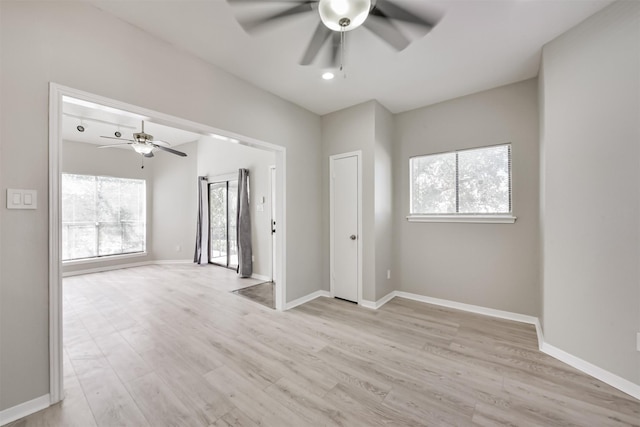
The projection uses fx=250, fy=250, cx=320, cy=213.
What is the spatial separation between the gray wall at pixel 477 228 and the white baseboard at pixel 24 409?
3.89 metres

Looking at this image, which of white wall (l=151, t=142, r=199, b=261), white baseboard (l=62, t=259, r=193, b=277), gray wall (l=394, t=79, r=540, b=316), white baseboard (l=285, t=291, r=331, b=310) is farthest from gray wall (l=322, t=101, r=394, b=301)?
white baseboard (l=62, t=259, r=193, b=277)

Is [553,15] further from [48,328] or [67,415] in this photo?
[67,415]

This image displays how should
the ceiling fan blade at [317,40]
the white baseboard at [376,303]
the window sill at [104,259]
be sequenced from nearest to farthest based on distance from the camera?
the ceiling fan blade at [317,40] → the white baseboard at [376,303] → the window sill at [104,259]

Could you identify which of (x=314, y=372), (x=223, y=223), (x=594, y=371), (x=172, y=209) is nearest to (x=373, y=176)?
(x=314, y=372)

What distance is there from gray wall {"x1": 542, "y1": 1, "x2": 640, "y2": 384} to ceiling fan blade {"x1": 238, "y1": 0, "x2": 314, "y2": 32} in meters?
2.32

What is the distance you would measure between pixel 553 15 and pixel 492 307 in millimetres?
3067

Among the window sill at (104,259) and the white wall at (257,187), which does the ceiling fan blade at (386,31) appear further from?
the window sill at (104,259)

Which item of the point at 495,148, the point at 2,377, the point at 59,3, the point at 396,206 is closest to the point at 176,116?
the point at 59,3

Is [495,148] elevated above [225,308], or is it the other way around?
[495,148]

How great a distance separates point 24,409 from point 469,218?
441cm

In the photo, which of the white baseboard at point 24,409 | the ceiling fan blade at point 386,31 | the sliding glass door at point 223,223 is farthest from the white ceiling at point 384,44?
the sliding glass door at point 223,223

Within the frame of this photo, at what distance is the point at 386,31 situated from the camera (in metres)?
1.76

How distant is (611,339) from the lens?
6.31ft

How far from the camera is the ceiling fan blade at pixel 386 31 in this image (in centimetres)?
168
